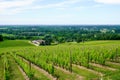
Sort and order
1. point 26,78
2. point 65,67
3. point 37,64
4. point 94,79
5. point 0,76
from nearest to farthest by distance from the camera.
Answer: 1. point 94,79
2. point 26,78
3. point 0,76
4. point 65,67
5. point 37,64

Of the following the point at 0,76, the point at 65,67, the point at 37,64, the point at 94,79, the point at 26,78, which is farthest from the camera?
the point at 37,64

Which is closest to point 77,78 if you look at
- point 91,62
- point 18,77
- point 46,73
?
point 46,73

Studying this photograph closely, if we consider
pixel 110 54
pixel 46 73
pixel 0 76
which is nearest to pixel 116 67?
pixel 110 54

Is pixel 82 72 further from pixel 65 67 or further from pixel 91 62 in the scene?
pixel 91 62

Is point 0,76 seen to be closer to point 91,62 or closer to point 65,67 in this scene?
point 65,67

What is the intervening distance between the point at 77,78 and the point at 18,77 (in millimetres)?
7665

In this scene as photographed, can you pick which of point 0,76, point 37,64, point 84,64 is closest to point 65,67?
point 84,64

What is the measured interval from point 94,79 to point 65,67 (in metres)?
7.46

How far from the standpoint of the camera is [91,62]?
34406mm

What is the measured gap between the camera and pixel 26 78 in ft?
82.9

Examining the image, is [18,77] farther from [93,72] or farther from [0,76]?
[93,72]

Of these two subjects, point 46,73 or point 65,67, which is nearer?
point 46,73

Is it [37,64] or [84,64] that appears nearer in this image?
[84,64]

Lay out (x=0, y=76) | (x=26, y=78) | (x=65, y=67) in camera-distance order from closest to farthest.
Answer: (x=26, y=78)
(x=0, y=76)
(x=65, y=67)
